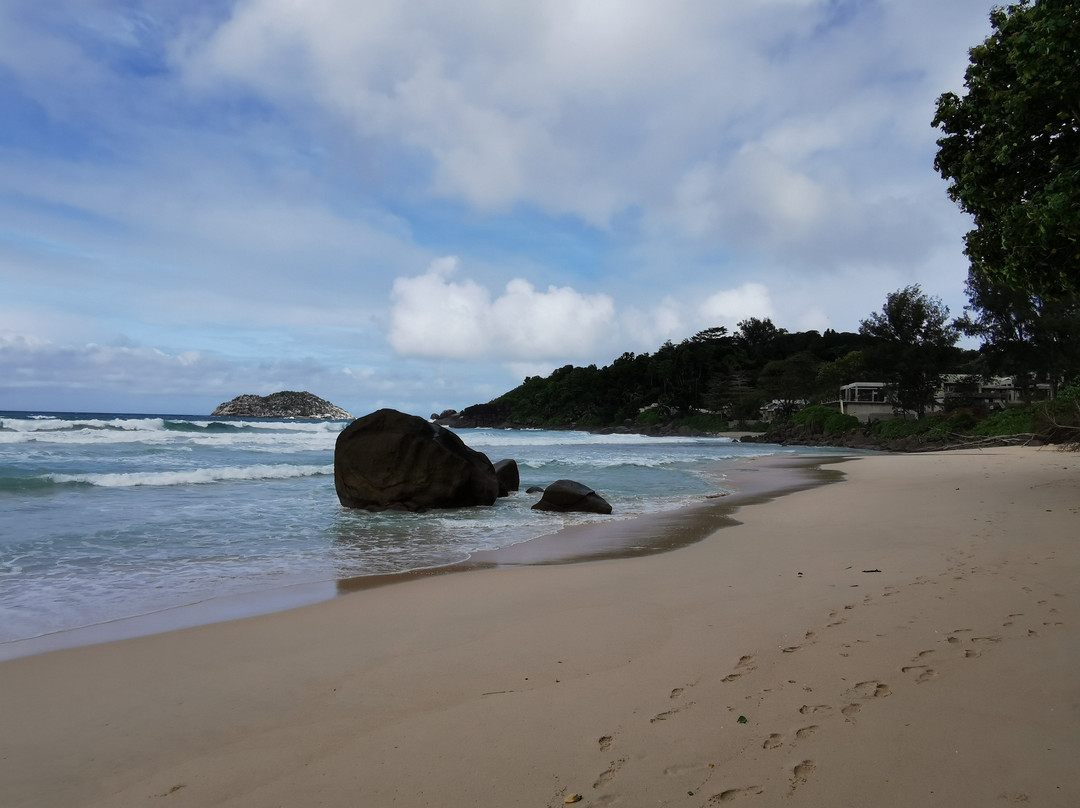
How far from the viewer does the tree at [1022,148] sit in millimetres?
8531

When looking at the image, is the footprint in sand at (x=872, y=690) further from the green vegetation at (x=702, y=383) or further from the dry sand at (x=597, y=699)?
the green vegetation at (x=702, y=383)

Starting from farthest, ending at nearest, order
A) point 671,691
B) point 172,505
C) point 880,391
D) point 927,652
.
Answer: point 880,391 < point 172,505 < point 927,652 < point 671,691

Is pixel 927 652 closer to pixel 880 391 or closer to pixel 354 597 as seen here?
pixel 354 597

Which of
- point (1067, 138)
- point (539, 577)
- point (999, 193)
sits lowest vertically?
point (539, 577)

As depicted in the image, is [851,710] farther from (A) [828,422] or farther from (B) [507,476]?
(A) [828,422]

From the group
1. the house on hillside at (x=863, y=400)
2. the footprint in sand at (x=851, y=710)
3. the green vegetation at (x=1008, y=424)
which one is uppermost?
the house on hillside at (x=863, y=400)

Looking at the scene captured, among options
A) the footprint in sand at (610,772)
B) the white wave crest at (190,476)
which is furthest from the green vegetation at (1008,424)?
the footprint in sand at (610,772)

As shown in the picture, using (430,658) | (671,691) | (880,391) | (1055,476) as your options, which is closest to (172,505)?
(430,658)

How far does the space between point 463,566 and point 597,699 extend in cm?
438

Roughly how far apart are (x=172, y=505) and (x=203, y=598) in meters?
7.78

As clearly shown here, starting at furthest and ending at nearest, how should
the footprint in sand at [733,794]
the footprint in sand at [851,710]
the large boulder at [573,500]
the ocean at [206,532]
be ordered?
the large boulder at [573,500] → the ocean at [206,532] → the footprint in sand at [851,710] → the footprint in sand at [733,794]

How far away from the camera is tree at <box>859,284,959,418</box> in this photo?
47312 mm

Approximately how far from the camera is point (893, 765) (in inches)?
95.6

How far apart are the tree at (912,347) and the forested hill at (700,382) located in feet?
26.9
